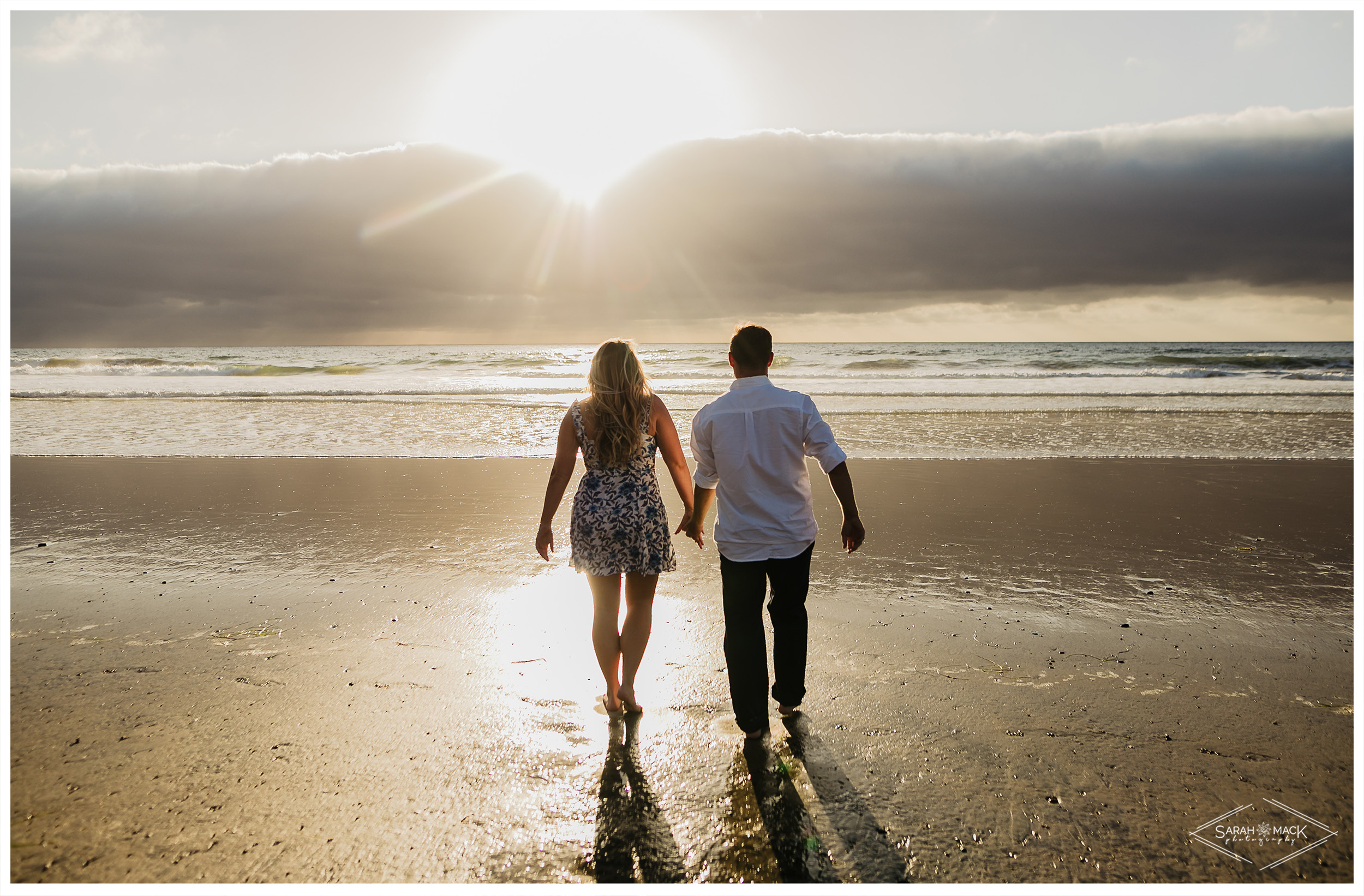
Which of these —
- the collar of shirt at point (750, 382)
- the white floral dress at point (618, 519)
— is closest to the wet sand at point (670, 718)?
the white floral dress at point (618, 519)

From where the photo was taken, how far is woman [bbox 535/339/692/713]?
3.20m

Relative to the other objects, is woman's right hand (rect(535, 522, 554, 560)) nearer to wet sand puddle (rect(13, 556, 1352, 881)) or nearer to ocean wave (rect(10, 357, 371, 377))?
wet sand puddle (rect(13, 556, 1352, 881))

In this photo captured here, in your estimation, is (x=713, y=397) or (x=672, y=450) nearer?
(x=672, y=450)

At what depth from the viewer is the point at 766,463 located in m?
3.07

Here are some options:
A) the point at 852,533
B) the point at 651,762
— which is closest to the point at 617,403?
the point at 852,533

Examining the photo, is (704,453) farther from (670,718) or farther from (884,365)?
(884,365)

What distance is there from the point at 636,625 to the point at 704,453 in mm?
889

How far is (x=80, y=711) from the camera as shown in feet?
10.6

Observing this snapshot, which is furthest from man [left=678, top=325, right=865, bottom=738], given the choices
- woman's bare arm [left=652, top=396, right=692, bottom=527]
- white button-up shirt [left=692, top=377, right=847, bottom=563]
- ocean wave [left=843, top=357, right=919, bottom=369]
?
ocean wave [left=843, top=357, right=919, bottom=369]

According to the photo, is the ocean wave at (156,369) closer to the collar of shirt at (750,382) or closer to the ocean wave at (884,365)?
the ocean wave at (884,365)

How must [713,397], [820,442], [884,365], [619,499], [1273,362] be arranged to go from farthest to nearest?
[884,365] < [1273,362] < [713,397] < [619,499] < [820,442]

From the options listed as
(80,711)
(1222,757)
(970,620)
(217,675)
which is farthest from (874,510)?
(80,711)

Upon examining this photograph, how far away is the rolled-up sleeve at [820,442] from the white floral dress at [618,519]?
71cm

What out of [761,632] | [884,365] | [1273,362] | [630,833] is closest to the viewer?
[630,833]
